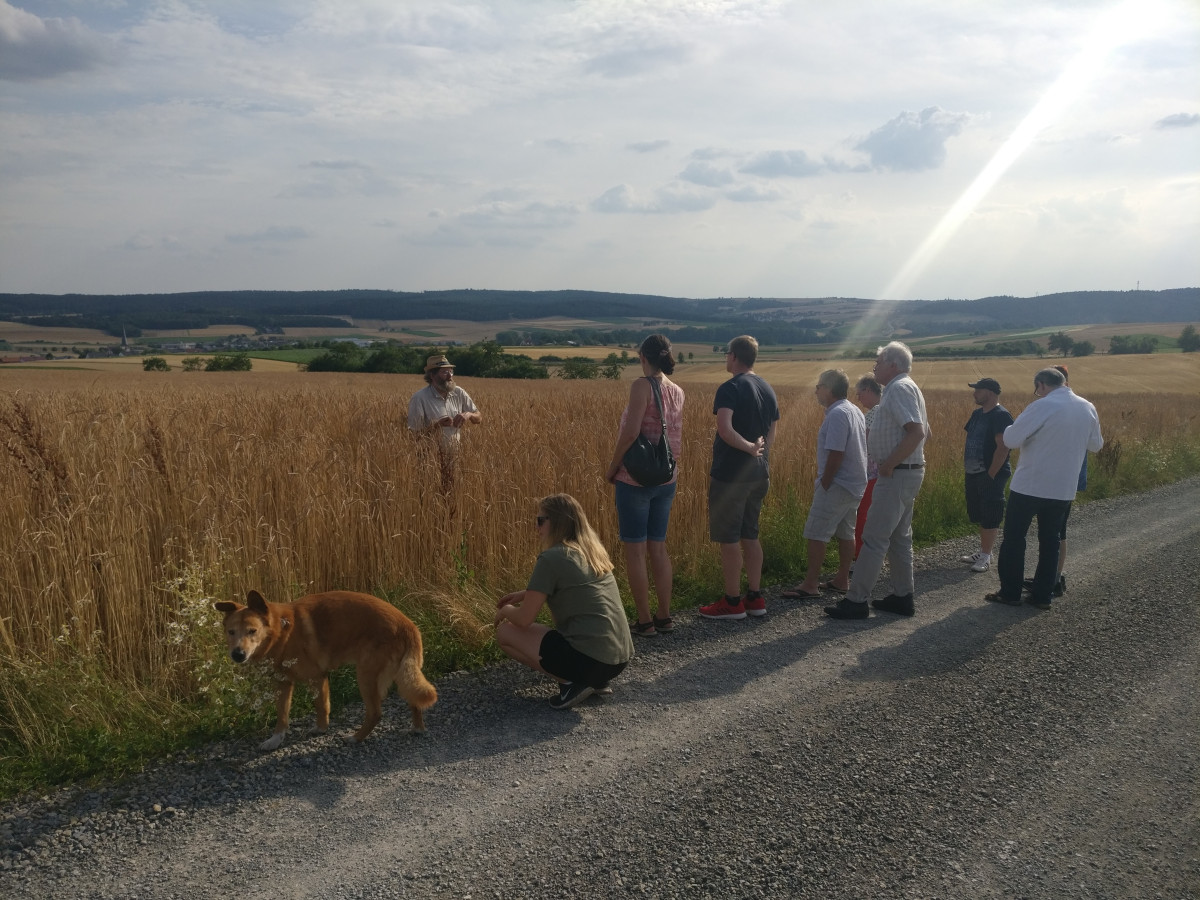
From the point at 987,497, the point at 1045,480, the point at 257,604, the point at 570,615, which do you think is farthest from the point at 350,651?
the point at 987,497

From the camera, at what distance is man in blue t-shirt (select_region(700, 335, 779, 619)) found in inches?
239

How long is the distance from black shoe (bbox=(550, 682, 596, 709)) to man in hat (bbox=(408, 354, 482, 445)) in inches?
142

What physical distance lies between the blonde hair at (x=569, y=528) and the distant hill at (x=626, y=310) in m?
89.4

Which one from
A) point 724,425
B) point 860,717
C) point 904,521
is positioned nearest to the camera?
point 860,717

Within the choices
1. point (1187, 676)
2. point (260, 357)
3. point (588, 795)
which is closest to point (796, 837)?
point (588, 795)

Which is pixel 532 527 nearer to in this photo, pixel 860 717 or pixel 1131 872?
pixel 860 717

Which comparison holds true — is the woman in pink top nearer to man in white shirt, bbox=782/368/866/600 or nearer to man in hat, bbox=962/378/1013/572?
man in white shirt, bbox=782/368/866/600

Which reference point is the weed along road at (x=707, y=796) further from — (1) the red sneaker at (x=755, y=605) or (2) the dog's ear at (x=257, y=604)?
(1) the red sneaker at (x=755, y=605)

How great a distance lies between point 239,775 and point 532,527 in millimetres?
3470

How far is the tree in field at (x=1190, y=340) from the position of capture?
69.9 meters

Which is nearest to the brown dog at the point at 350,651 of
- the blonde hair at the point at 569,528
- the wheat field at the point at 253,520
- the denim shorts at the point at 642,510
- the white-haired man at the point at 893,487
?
the wheat field at the point at 253,520

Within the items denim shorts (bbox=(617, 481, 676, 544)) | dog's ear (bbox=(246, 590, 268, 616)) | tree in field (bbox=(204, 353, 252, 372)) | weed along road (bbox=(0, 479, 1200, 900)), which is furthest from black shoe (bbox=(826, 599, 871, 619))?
tree in field (bbox=(204, 353, 252, 372))

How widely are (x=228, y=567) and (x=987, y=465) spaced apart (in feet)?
24.7

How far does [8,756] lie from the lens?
3.67m
